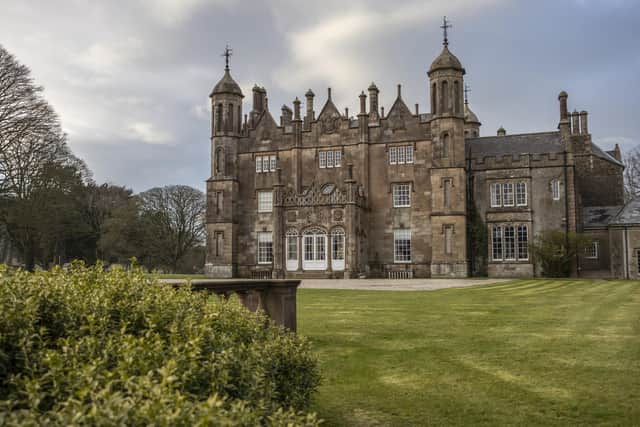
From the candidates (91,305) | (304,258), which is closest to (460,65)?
(304,258)

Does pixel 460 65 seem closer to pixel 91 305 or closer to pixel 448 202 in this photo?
pixel 448 202

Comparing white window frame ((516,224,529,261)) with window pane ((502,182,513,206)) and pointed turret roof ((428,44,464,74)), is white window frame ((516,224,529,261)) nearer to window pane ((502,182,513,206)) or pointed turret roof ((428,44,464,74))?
window pane ((502,182,513,206))

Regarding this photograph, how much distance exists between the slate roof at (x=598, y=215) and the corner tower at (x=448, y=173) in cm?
1106

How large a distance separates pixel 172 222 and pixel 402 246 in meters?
28.9

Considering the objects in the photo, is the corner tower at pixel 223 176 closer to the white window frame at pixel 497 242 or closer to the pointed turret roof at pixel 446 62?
the pointed turret roof at pixel 446 62

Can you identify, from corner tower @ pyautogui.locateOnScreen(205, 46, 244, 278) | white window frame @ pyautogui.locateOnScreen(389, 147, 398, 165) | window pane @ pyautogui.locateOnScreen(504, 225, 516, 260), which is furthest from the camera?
corner tower @ pyautogui.locateOnScreen(205, 46, 244, 278)

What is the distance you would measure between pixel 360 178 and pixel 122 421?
40.6 m

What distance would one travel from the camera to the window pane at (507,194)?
4172 cm

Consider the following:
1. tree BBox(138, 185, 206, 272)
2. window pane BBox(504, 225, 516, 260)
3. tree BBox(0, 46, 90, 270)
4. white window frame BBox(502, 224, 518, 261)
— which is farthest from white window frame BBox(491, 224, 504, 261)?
tree BBox(138, 185, 206, 272)

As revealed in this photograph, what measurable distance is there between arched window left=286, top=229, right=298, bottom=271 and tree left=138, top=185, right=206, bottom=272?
2198 cm

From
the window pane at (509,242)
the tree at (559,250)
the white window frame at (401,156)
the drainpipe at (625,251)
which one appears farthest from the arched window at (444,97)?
the drainpipe at (625,251)

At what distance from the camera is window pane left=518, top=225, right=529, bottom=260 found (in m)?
40.8

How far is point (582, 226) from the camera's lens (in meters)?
43.8

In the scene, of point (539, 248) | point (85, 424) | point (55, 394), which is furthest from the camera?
point (539, 248)
